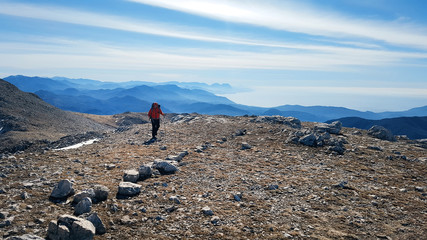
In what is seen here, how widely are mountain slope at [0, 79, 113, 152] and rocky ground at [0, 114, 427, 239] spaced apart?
29.3 metres

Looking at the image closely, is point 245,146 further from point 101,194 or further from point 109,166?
point 101,194

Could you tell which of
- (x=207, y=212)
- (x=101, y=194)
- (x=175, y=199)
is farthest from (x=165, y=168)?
(x=207, y=212)

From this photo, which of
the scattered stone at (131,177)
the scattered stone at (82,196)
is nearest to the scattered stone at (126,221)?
the scattered stone at (82,196)

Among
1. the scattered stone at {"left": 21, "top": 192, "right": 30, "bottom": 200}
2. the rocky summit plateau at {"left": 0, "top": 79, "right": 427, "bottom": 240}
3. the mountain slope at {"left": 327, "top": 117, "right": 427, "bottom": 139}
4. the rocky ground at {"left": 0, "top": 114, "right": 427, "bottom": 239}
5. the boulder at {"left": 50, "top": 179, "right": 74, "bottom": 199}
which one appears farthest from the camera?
the mountain slope at {"left": 327, "top": 117, "right": 427, "bottom": 139}

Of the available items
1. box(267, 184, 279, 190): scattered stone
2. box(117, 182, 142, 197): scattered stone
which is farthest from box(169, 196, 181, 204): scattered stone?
box(267, 184, 279, 190): scattered stone

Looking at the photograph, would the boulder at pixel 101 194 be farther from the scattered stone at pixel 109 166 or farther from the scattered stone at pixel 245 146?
the scattered stone at pixel 245 146

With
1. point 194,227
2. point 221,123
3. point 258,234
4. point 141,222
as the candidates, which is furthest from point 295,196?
point 221,123

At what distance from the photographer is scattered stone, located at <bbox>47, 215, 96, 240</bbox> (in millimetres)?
6430

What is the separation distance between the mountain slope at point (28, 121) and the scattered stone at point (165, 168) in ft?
104

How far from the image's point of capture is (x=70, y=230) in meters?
6.55

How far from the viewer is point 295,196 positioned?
404 inches

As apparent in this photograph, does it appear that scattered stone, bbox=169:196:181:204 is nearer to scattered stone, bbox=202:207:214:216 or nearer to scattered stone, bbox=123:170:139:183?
scattered stone, bbox=202:207:214:216

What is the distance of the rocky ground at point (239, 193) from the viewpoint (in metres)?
7.66

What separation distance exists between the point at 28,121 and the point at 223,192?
5296 centimetres
